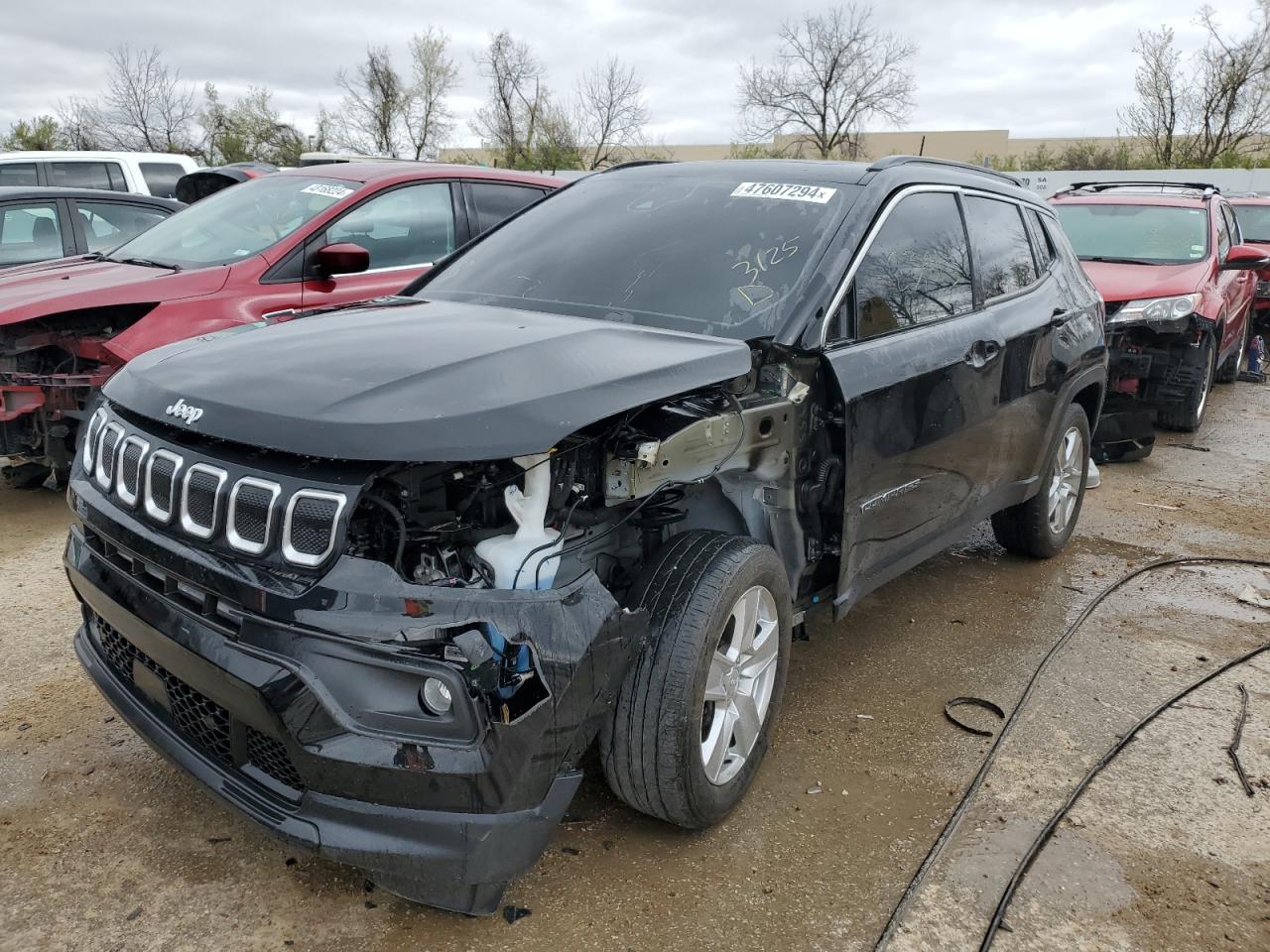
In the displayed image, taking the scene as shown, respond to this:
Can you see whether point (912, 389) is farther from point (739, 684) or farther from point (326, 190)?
point (326, 190)

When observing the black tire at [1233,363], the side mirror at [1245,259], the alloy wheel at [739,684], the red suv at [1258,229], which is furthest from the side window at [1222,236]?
the alloy wheel at [739,684]

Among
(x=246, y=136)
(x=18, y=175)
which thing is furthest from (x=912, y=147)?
(x=18, y=175)

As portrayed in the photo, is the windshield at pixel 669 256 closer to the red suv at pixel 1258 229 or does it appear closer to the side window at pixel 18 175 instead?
the side window at pixel 18 175

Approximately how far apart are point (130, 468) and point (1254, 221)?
13589mm

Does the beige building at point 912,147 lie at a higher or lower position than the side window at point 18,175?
higher

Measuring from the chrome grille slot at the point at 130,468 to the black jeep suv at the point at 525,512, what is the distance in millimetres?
11

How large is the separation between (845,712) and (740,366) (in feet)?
4.82

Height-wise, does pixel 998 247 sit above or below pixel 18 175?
below

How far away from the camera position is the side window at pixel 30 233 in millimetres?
7082

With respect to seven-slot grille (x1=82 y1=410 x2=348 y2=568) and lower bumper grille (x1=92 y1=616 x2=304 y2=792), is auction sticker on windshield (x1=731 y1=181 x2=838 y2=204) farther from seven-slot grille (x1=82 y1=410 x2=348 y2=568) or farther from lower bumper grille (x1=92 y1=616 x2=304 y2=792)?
lower bumper grille (x1=92 y1=616 x2=304 y2=792)

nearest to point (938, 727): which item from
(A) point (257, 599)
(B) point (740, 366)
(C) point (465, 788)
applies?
(B) point (740, 366)

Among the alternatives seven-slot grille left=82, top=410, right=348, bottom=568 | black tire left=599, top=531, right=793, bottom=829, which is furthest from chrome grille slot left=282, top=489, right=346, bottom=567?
black tire left=599, top=531, right=793, bottom=829

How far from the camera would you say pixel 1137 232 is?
8.56 metres

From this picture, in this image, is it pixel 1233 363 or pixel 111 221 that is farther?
pixel 1233 363
